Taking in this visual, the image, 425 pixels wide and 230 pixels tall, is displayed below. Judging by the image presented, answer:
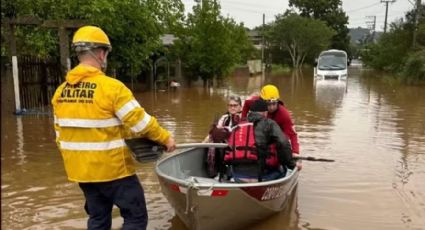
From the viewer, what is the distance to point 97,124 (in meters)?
3.55

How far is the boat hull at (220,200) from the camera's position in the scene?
4.80 m

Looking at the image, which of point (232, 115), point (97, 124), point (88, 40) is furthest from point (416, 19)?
point (97, 124)

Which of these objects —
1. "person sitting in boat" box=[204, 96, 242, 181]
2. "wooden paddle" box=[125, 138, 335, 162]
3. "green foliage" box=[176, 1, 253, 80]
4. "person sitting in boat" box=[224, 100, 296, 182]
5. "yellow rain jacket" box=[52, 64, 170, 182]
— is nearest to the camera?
"yellow rain jacket" box=[52, 64, 170, 182]

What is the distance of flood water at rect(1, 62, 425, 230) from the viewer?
6277 millimetres

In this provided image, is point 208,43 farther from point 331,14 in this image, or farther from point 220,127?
point 331,14

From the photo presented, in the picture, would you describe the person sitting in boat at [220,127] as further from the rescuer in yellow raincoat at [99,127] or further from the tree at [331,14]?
the tree at [331,14]

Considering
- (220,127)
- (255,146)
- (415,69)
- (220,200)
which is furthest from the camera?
(415,69)

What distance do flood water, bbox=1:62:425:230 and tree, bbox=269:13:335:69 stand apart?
44.6m

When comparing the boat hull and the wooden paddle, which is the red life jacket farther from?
the wooden paddle

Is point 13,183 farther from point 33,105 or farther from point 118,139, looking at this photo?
point 33,105

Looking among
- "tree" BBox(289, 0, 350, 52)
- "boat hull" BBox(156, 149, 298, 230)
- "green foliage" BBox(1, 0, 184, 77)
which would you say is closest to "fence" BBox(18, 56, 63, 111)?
"green foliage" BBox(1, 0, 184, 77)

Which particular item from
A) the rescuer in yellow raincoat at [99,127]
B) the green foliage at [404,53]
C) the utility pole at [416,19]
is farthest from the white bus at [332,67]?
the rescuer in yellow raincoat at [99,127]

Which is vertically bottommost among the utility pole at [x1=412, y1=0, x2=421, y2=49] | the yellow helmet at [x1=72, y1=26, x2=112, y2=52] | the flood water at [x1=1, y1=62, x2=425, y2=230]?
the flood water at [x1=1, y1=62, x2=425, y2=230]

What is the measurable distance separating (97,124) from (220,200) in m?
1.77
